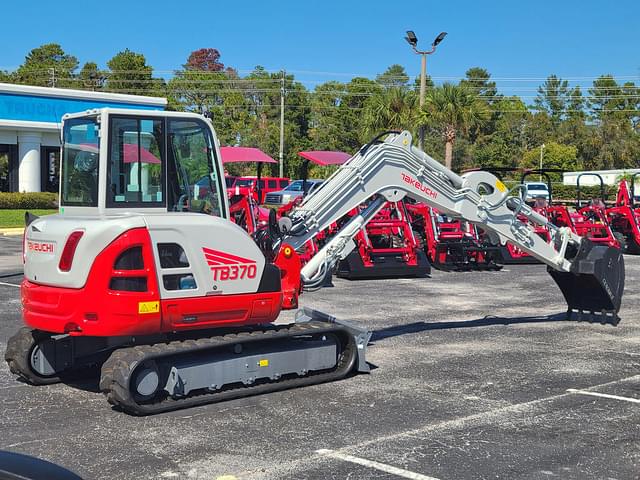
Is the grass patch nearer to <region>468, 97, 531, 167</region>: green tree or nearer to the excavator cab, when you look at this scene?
the excavator cab

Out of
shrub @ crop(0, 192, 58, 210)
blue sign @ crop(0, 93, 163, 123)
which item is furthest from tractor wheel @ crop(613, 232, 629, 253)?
shrub @ crop(0, 192, 58, 210)

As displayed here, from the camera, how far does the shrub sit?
34.0 m

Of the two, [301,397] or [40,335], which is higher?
[40,335]

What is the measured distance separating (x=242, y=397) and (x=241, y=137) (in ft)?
190

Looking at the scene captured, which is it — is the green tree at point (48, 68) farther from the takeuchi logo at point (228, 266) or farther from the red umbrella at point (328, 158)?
the takeuchi logo at point (228, 266)

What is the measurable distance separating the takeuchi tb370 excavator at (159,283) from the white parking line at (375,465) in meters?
1.70

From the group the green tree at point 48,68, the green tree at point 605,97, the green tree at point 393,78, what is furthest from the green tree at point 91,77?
the green tree at point 605,97

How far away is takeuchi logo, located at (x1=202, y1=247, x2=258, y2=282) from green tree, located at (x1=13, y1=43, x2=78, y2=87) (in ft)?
232

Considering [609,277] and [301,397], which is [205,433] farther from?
[609,277]

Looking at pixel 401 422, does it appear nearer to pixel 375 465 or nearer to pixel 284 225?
→ pixel 375 465

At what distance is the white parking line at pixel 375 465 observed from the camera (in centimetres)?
580

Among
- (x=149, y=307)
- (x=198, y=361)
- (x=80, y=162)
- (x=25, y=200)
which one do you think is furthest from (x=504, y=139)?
(x=149, y=307)

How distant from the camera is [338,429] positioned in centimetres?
693

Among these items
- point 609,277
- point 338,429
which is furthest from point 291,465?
point 609,277
